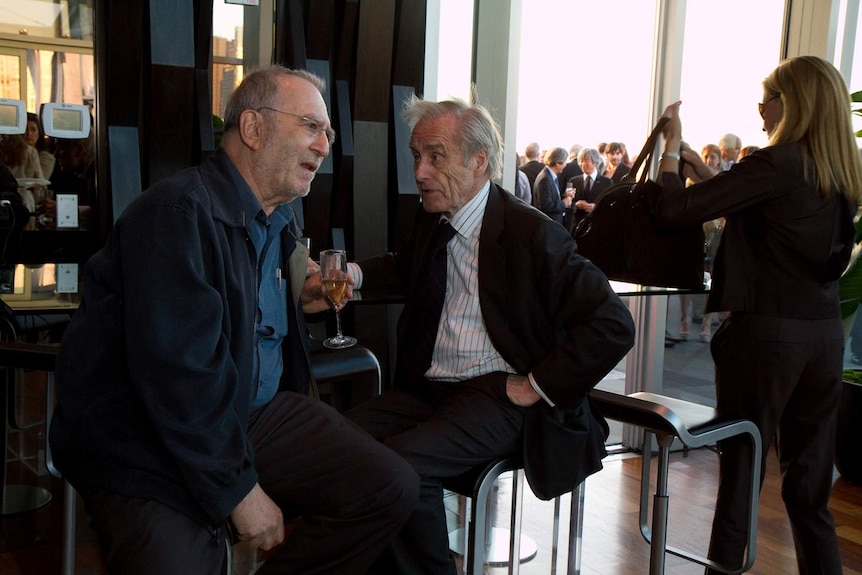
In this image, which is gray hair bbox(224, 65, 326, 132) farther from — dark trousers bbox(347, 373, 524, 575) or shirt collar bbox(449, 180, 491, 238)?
dark trousers bbox(347, 373, 524, 575)

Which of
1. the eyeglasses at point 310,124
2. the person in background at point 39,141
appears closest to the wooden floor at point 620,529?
the person in background at point 39,141

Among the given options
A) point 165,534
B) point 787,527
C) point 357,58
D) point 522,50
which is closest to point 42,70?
point 357,58

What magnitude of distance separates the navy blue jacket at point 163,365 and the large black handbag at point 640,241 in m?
1.27

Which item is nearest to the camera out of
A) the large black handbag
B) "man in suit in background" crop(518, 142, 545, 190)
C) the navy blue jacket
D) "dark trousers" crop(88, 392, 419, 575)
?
the navy blue jacket

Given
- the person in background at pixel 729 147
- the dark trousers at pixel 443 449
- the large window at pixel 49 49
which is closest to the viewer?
the dark trousers at pixel 443 449

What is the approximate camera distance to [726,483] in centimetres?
247

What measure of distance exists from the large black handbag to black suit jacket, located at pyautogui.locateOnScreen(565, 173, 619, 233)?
3.74ft

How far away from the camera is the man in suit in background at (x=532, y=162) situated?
414 centimetres

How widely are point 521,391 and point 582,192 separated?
3.51 metres

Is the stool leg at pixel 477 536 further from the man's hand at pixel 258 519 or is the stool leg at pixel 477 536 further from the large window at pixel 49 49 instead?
the large window at pixel 49 49

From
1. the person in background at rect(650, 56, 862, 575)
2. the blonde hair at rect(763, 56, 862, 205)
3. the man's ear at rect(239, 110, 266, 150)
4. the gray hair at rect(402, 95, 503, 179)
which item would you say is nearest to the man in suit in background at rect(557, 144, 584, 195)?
the person in background at rect(650, 56, 862, 575)

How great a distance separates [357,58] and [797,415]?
6.39 feet

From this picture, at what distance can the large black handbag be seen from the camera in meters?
2.51

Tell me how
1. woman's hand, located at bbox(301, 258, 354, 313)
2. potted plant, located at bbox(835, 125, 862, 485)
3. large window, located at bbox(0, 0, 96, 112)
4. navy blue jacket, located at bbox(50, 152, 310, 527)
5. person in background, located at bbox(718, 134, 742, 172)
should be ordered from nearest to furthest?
navy blue jacket, located at bbox(50, 152, 310, 527)
woman's hand, located at bbox(301, 258, 354, 313)
large window, located at bbox(0, 0, 96, 112)
potted plant, located at bbox(835, 125, 862, 485)
person in background, located at bbox(718, 134, 742, 172)
